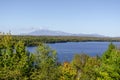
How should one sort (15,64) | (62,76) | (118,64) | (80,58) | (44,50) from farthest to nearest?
(80,58) < (62,76) < (44,50) < (15,64) < (118,64)

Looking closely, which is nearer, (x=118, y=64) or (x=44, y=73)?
(x=118, y=64)

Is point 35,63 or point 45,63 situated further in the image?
point 35,63

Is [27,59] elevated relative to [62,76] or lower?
elevated

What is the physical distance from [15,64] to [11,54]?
2.14 m

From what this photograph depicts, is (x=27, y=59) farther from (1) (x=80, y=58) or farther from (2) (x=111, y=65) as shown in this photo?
(1) (x=80, y=58)

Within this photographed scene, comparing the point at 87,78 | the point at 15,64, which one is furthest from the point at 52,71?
the point at 87,78

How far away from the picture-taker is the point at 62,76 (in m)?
63.3

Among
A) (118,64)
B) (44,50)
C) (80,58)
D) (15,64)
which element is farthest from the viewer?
(80,58)

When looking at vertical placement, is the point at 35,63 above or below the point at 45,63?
below

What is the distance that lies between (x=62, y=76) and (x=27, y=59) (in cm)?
1174

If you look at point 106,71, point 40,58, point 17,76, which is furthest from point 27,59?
point 106,71

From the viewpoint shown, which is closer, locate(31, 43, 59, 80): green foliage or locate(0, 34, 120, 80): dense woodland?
locate(0, 34, 120, 80): dense woodland

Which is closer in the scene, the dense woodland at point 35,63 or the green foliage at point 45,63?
the dense woodland at point 35,63

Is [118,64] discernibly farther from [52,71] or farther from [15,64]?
[15,64]
